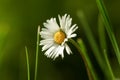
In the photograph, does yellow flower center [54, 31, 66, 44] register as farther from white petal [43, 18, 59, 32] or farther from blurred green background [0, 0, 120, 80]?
blurred green background [0, 0, 120, 80]

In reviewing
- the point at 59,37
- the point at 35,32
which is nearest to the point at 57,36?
the point at 59,37

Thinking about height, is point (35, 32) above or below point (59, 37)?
above

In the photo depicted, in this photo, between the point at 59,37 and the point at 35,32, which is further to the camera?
the point at 35,32

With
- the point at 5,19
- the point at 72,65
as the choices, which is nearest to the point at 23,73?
the point at 72,65

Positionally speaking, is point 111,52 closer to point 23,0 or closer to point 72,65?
point 72,65

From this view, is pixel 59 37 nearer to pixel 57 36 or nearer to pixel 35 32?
pixel 57 36

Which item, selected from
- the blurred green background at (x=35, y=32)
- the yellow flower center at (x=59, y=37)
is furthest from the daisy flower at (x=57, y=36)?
the blurred green background at (x=35, y=32)
